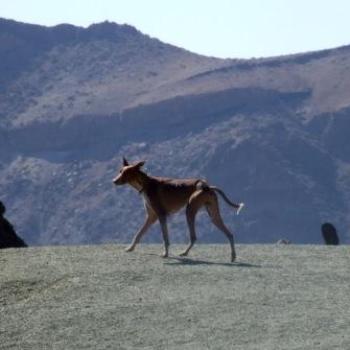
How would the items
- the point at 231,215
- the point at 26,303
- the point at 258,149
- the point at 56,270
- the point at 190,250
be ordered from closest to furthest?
the point at 26,303 → the point at 56,270 → the point at 190,250 → the point at 231,215 → the point at 258,149

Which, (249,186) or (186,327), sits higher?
(186,327)

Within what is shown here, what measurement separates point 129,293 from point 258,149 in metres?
175

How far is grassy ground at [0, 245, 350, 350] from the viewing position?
685 inches

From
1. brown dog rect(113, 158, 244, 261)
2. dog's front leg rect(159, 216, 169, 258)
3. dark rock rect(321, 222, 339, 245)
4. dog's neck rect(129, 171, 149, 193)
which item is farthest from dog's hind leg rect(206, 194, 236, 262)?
dark rock rect(321, 222, 339, 245)

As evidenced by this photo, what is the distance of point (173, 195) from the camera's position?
24406 millimetres

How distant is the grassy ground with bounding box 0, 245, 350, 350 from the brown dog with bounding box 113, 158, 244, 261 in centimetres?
69

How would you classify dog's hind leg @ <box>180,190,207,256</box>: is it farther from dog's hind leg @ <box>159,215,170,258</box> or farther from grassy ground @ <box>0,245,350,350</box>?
grassy ground @ <box>0,245,350,350</box>

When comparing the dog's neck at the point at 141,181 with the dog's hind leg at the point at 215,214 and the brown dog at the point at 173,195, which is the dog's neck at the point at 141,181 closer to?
the brown dog at the point at 173,195

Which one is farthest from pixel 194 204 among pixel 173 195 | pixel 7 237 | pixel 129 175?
pixel 7 237

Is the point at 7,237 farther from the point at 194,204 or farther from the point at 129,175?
the point at 194,204

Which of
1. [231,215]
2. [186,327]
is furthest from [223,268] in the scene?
[231,215]

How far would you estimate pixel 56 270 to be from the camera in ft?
72.8

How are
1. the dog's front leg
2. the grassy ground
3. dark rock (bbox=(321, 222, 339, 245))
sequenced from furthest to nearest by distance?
dark rock (bbox=(321, 222, 339, 245))
the dog's front leg
the grassy ground

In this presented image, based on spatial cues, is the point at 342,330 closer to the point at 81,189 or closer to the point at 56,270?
the point at 56,270
